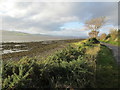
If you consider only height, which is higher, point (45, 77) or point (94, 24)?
point (94, 24)

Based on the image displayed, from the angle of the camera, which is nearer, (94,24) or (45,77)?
(45,77)

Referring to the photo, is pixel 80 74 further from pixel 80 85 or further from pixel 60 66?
pixel 60 66

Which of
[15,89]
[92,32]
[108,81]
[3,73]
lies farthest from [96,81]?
[92,32]

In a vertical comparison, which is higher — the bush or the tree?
the tree

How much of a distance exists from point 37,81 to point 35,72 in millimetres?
390

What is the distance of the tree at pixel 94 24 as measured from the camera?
30.6 metres

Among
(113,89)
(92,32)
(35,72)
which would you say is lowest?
(113,89)

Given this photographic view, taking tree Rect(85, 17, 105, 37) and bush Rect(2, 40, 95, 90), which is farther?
tree Rect(85, 17, 105, 37)

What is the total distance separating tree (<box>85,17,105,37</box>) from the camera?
30609 millimetres

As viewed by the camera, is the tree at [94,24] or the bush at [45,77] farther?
the tree at [94,24]

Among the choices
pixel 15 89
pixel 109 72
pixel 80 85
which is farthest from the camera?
pixel 109 72

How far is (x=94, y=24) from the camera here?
31.5m

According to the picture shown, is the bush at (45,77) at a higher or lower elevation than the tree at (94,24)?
lower

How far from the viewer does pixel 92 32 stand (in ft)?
106
